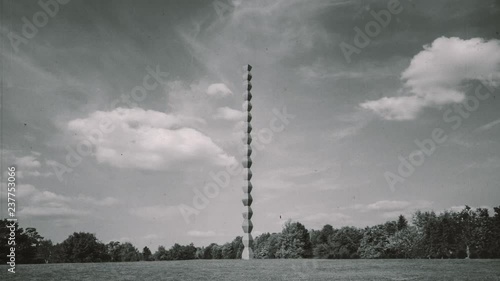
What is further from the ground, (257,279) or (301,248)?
(257,279)

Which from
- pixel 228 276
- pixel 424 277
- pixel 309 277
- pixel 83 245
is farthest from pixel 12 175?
pixel 83 245

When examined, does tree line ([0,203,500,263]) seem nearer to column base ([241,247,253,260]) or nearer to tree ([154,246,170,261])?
tree ([154,246,170,261])

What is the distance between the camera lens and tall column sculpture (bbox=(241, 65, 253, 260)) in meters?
16.6

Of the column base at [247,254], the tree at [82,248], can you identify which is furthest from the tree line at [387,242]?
the column base at [247,254]

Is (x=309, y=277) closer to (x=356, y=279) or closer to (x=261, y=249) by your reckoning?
(x=356, y=279)

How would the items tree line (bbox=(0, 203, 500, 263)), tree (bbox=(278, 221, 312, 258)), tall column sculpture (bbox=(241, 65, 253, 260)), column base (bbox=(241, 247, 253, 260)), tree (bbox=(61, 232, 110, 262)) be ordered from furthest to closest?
tree (bbox=(278, 221, 312, 258)) → tree line (bbox=(0, 203, 500, 263)) → tree (bbox=(61, 232, 110, 262)) → tall column sculpture (bbox=(241, 65, 253, 260)) → column base (bbox=(241, 247, 253, 260))

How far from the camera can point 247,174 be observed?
57.6ft

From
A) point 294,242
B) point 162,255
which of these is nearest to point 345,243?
point 294,242

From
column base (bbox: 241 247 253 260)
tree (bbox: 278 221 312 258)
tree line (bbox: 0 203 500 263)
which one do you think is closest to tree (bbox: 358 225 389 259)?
tree line (bbox: 0 203 500 263)

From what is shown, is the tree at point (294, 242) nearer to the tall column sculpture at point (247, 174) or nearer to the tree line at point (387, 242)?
the tree line at point (387, 242)

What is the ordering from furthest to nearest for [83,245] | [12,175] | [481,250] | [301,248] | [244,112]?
[301,248], [481,250], [83,245], [244,112], [12,175]

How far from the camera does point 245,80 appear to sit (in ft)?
61.2

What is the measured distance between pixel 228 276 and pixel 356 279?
10.4 ft

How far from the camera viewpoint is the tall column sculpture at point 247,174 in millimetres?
16625
